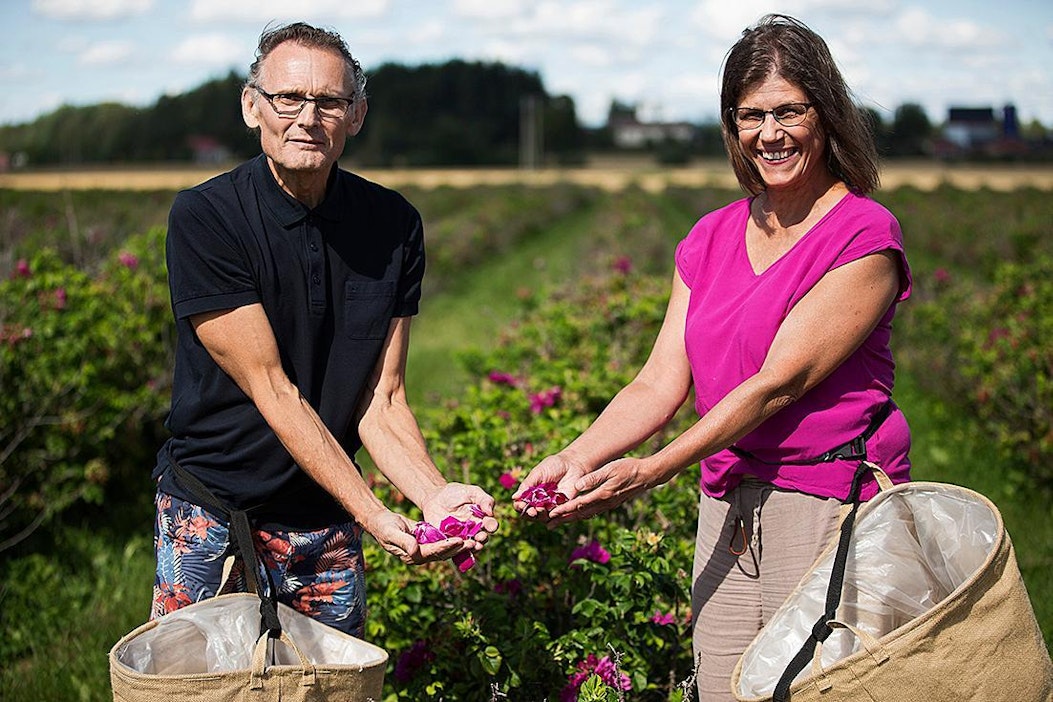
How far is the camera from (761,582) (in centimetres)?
253

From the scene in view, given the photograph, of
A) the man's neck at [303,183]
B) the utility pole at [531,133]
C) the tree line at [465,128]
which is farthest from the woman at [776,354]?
the utility pole at [531,133]

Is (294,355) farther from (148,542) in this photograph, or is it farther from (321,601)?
(148,542)

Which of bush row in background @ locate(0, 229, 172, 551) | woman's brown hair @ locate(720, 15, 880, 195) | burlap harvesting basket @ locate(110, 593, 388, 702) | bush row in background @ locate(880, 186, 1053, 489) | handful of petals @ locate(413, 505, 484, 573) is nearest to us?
burlap harvesting basket @ locate(110, 593, 388, 702)

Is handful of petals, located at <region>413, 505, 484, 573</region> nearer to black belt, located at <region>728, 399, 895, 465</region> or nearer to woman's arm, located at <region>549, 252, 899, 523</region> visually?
woman's arm, located at <region>549, 252, 899, 523</region>

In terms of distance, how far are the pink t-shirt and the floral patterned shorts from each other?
94cm

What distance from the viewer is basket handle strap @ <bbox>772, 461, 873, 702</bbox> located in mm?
2029

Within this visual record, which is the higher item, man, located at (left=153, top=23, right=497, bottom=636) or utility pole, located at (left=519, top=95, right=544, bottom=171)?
utility pole, located at (left=519, top=95, right=544, bottom=171)

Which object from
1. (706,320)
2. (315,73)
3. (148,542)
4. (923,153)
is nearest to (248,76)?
(315,73)

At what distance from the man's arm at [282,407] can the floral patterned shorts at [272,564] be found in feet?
0.86

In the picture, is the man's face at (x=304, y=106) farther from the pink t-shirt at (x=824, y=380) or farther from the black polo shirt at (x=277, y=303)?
the pink t-shirt at (x=824, y=380)

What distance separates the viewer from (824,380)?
239cm

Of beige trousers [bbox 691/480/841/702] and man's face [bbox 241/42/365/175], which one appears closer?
man's face [bbox 241/42/365/175]

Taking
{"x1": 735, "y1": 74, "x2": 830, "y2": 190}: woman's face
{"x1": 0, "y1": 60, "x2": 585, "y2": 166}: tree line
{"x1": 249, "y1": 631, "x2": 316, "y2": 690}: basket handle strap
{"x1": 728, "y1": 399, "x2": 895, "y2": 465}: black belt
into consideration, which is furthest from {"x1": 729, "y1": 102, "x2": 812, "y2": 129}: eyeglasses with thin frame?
{"x1": 0, "y1": 60, "x2": 585, "y2": 166}: tree line

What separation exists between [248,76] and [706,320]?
1.18 metres
